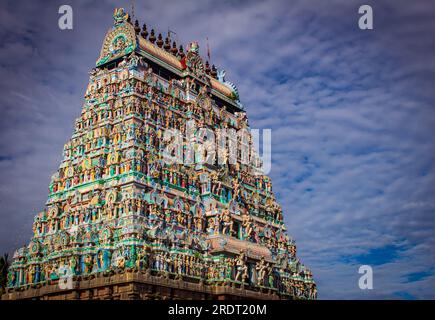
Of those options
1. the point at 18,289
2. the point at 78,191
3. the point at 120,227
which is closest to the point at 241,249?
the point at 120,227

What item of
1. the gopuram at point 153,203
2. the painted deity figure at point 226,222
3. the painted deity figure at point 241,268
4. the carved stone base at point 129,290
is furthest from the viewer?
the painted deity figure at point 226,222

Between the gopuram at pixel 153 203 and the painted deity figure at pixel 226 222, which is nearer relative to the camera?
the gopuram at pixel 153 203

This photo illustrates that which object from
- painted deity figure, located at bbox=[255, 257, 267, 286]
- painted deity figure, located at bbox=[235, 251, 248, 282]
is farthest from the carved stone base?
painted deity figure, located at bbox=[255, 257, 267, 286]

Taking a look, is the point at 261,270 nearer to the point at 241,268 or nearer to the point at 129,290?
the point at 241,268

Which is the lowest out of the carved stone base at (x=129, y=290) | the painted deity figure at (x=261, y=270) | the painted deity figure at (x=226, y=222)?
the carved stone base at (x=129, y=290)

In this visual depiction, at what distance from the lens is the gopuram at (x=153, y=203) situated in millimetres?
53344

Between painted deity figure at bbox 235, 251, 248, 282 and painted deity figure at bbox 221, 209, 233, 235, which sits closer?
painted deity figure at bbox 235, 251, 248, 282

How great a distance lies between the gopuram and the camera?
5334 cm

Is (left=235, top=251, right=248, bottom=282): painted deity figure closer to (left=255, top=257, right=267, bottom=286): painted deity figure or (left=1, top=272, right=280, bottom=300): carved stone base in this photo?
(left=1, top=272, right=280, bottom=300): carved stone base

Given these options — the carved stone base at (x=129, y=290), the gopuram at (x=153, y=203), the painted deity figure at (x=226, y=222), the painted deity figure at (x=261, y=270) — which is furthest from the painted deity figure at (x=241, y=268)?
the painted deity figure at (x=226, y=222)

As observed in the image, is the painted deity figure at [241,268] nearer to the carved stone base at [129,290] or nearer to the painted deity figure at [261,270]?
the carved stone base at [129,290]

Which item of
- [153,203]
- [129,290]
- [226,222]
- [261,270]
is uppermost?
[153,203]

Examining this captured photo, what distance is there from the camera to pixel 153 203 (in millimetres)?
56438

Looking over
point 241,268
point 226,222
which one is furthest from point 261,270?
point 226,222
